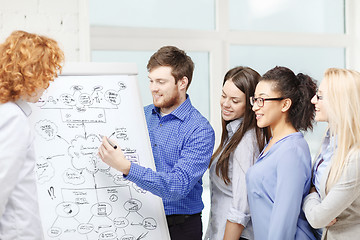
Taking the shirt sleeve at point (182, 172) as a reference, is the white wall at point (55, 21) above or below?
above

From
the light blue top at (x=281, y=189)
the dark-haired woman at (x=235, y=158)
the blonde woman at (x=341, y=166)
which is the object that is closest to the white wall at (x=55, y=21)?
the dark-haired woman at (x=235, y=158)

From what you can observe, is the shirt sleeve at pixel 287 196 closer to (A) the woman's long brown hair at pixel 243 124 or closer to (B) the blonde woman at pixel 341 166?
(B) the blonde woman at pixel 341 166

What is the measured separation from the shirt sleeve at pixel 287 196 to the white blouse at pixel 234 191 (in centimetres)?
22

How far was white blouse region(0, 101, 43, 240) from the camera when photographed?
144 cm

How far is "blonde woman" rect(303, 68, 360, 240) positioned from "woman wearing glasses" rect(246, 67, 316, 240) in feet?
0.30

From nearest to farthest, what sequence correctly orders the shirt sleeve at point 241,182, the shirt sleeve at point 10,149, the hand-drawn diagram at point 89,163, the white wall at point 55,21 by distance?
the shirt sleeve at point 10,149 → the hand-drawn diagram at point 89,163 → the shirt sleeve at point 241,182 → the white wall at point 55,21

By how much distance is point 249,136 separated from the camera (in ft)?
6.85

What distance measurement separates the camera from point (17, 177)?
147cm

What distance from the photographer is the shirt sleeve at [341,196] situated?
5.36 feet

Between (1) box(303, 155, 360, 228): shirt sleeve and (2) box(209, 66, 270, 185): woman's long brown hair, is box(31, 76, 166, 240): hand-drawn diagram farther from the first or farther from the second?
(1) box(303, 155, 360, 228): shirt sleeve

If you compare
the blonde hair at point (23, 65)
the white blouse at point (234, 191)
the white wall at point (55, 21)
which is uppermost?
the white wall at point (55, 21)

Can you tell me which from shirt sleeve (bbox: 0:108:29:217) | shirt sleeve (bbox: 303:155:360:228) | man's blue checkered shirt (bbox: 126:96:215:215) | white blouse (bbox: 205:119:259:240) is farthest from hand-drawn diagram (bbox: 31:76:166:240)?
shirt sleeve (bbox: 303:155:360:228)

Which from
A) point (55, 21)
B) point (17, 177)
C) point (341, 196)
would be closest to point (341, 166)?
point (341, 196)

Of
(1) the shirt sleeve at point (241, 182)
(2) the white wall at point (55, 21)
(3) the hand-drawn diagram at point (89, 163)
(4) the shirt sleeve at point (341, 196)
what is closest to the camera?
(4) the shirt sleeve at point (341, 196)
